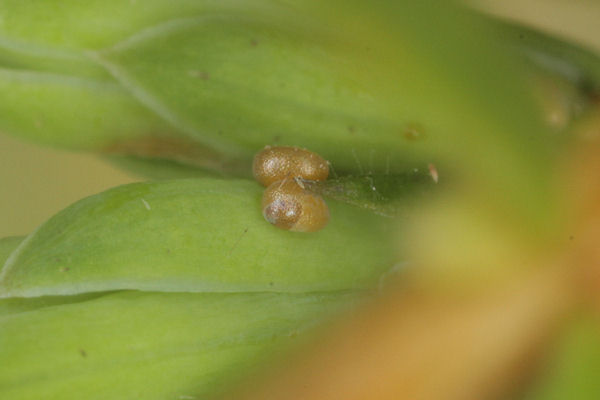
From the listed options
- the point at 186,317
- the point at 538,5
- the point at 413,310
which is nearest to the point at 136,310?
the point at 186,317

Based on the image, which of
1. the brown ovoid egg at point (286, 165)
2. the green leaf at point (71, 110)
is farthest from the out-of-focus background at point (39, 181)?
the brown ovoid egg at point (286, 165)

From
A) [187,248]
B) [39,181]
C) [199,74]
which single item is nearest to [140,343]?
[187,248]

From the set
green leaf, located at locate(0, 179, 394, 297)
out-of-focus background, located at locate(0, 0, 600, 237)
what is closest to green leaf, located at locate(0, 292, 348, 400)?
green leaf, located at locate(0, 179, 394, 297)

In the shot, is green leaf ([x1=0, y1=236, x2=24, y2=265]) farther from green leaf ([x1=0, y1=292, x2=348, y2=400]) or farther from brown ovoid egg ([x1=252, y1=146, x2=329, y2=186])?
brown ovoid egg ([x1=252, y1=146, x2=329, y2=186])

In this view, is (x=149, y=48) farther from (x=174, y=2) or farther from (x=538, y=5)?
(x=538, y=5)

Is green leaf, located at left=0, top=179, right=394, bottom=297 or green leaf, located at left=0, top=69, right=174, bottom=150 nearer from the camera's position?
green leaf, located at left=0, top=179, right=394, bottom=297

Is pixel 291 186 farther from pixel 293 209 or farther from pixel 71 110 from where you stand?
pixel 71 110
